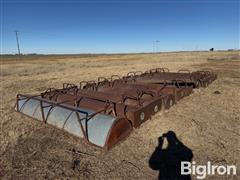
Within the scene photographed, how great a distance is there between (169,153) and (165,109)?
2.47 meters

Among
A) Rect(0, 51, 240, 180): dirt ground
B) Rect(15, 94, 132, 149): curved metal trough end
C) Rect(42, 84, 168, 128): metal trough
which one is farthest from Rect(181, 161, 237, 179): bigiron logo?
Rect(42, 84, 168, 128): metal trough

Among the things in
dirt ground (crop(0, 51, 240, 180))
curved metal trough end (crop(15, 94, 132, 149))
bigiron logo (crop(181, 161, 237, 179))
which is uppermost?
curved metal trough end (crop(15, 94, 132, 149))

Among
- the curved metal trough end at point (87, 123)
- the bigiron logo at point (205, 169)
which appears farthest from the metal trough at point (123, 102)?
the bigiron logo at point (205, 169)

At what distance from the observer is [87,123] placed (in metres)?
4.77

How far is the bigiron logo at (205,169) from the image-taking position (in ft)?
12.7

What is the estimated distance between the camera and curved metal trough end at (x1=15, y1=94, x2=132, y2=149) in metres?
4.46

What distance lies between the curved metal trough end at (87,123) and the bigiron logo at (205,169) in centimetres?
148

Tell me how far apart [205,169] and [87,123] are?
2.58m

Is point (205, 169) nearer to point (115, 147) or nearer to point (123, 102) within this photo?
point (115, 147)

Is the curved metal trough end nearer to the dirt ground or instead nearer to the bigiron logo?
the dirt ground

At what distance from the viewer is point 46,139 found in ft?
17.7

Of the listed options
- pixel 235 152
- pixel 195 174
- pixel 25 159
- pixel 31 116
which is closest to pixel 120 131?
pixel 195 174

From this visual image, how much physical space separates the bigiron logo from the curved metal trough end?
1484mm

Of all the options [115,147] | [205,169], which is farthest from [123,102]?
[205,169]
